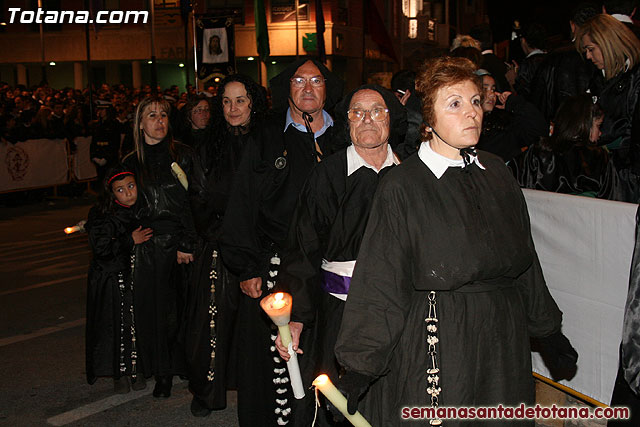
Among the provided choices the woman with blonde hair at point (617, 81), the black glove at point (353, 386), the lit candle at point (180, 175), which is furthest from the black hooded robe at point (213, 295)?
the woman with blonde hair at point (617, 81)

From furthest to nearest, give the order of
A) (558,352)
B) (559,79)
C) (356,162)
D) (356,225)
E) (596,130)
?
(559,79) < (596,130) < (356,162) < (356,225) < (558,352)

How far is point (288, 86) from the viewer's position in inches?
192

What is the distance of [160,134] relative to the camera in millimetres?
5871

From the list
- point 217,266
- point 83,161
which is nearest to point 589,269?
point 217,266

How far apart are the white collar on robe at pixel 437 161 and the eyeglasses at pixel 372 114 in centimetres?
81

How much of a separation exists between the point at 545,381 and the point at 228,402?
2401mm

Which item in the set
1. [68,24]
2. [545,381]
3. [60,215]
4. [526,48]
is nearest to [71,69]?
[68,24]

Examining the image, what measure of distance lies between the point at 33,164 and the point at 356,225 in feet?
45.0

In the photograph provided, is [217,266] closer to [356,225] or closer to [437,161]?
[356,225]

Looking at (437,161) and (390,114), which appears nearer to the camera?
(437,161)

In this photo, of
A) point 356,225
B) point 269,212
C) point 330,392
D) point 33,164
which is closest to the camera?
point 330,392

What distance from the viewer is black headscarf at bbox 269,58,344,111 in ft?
15.9

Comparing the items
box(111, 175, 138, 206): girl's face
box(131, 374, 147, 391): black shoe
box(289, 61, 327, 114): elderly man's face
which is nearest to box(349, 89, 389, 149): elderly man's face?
box(289, 61, 327, 114): elderly man's face

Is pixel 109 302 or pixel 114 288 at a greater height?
pixel 114 288
